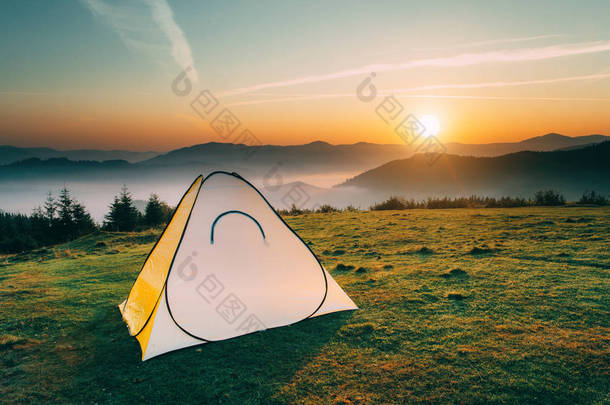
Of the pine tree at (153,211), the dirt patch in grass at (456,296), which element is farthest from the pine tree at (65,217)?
the dirt patch in grass at (456,296)

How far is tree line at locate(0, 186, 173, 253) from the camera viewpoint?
37938mm

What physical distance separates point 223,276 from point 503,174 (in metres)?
95.8

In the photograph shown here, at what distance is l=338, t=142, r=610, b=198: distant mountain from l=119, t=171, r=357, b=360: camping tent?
51376mm

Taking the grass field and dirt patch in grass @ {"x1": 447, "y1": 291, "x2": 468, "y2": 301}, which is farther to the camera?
dirt patch in grass @ {"x1": 447, "y1": 291, "x2": 468, "y2": 301}

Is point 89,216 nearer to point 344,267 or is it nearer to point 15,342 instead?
point 15,342

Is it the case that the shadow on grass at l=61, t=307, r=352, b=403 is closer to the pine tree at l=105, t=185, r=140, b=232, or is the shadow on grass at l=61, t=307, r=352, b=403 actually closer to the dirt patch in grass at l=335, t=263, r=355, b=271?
the dirt patch in grass at l=335, t=263, r=355, b=271

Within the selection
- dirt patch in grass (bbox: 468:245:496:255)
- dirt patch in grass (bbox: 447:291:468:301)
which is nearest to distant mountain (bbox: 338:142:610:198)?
dirt patch in grass (bbox: 468:245:496:255)

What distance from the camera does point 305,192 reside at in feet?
43.4

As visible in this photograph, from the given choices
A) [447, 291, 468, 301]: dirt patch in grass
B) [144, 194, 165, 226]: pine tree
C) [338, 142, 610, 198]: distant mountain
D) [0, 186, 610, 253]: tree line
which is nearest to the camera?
[447, 291, 468, 301]: dirt patch in grass

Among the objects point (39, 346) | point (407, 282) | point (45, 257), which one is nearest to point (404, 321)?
point (407, 282)

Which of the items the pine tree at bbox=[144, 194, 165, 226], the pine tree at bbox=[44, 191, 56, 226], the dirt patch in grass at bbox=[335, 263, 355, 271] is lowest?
the dirt patch in grass at bbox=[335, 263, 355, 271]

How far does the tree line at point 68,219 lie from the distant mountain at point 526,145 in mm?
82892

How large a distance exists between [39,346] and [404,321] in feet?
19.5

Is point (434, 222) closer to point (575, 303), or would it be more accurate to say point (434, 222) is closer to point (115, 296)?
point (575, 303)
